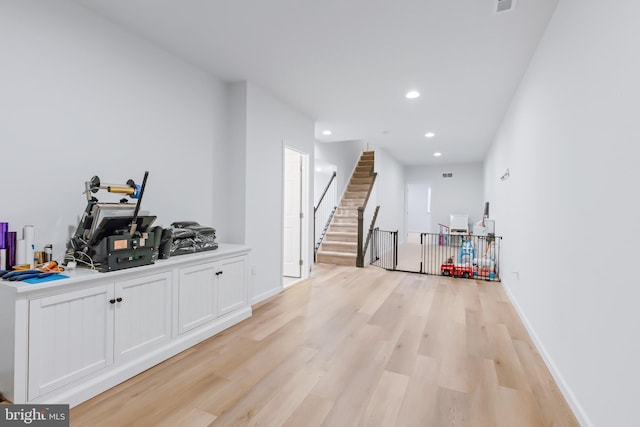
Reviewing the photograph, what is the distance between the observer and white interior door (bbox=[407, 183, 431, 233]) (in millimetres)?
14194

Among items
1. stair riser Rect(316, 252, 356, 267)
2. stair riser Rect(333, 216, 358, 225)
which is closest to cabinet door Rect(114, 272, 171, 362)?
stair riser Rect(316, 252, 356, 267)

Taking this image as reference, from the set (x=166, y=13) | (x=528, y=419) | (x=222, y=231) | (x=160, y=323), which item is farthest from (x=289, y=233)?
(x=528, y=419)

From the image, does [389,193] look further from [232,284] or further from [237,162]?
[232,284]

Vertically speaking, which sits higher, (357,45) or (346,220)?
(357,45)

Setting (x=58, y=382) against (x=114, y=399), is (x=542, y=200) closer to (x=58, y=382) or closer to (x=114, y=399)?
(x=114, y=399)

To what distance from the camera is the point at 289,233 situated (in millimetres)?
5270

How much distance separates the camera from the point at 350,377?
2.29 meters

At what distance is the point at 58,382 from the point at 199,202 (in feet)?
6.48

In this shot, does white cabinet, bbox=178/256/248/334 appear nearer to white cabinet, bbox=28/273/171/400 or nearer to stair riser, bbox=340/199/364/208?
white cabinet, bbox=28/273/171/400

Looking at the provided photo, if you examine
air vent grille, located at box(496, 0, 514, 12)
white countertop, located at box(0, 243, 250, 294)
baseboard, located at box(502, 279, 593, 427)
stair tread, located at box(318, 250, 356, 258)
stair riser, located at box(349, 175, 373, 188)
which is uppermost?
air vent grille, located at box(496, 0, 514, 12)

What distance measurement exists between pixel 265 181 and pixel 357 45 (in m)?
1.97

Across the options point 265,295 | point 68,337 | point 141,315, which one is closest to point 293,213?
point 265,295

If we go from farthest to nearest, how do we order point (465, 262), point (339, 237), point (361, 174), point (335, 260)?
point (361, 174) → point (339, 237) → point (335, 260) → point (465, 262)

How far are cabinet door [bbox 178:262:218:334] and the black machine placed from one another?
0.44m
